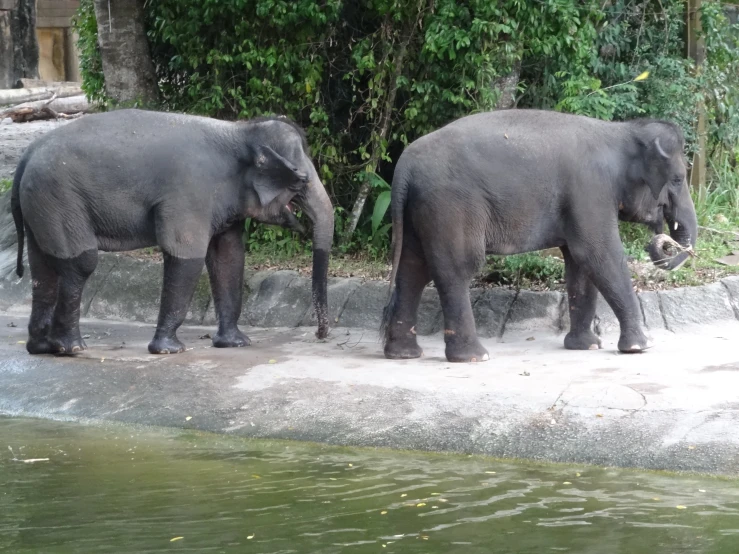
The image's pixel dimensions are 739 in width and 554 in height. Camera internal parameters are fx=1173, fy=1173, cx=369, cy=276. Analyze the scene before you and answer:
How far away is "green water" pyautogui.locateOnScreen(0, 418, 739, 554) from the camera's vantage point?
5.07m

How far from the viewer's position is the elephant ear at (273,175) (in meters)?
8.63

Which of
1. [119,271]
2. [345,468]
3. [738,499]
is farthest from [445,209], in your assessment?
[119,271]

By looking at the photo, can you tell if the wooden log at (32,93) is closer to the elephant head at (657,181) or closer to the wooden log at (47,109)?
the wooden log at (47,109)

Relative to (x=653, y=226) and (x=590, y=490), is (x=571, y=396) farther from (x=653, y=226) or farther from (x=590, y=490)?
(x=653, y=226)

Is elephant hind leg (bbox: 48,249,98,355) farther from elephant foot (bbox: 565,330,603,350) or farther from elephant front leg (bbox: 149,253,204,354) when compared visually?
elephant foot (bbox: 565,330,603,350)

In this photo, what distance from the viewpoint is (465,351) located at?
8047mm

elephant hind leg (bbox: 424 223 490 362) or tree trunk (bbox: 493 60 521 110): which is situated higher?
tree trunk (bbox: 493 60 521 110)

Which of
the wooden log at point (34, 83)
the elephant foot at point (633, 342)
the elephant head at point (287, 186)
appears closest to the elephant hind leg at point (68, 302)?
the elephant head at point (287, 186)

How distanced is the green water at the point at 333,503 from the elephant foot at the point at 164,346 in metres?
1.67

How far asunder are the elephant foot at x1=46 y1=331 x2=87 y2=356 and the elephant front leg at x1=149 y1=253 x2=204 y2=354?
0.56 metres

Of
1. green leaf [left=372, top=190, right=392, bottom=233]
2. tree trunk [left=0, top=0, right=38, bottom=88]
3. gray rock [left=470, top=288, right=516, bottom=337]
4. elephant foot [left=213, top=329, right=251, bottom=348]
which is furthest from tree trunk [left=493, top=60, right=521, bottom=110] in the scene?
tree trunk [left=0, top=0, right=38, bottom=88]

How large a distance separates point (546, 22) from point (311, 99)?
2.29 m

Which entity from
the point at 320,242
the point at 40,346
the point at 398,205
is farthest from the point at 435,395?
the point at 40,346

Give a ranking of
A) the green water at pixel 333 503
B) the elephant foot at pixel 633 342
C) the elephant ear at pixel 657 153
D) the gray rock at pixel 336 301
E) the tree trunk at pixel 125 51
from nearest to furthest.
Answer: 1. the green water at pixel 333 503
2. the elephant foot at pixel 633 342
3. the elephant ear at pixel 657 153
4. the gray rock at pixel 336 301
5. the tree trunk at pixel 125 51
